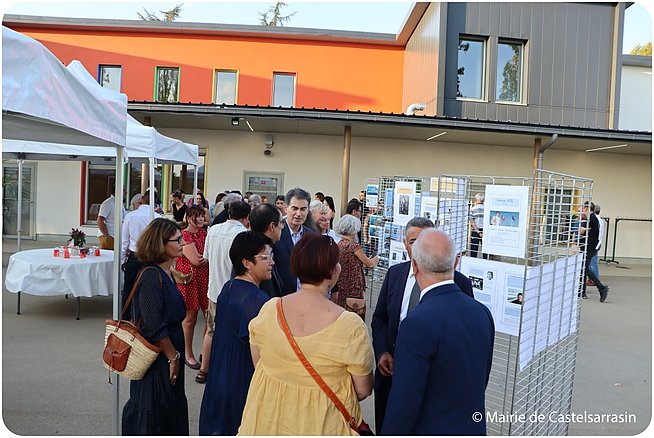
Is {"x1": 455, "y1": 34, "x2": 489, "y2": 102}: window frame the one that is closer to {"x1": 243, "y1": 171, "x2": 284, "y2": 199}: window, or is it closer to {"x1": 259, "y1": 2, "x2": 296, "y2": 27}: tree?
{"x1": 243, "y1": 171, "x2": 284, "y2": 199}: window

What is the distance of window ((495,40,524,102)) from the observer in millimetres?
15461

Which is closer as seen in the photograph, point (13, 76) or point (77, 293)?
point (13, 76)

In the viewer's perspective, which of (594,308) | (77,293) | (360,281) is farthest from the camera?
(594,308)

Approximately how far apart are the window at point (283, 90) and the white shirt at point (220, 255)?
1341cm

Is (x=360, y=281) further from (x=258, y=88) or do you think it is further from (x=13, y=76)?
(x=258, y=88)

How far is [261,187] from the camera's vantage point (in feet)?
48.5

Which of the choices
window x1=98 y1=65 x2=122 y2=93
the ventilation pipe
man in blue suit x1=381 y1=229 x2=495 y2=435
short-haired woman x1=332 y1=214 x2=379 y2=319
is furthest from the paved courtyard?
window x1=98 y1=65 x2=122 y2=93

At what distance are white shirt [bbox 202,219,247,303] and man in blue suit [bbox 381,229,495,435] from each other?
2.50 metres

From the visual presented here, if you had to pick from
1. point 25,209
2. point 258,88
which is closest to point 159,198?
point 25,209

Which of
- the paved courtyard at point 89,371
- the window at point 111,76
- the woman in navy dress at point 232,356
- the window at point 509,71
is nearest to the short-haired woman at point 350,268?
the paved courtyard at point 89,371

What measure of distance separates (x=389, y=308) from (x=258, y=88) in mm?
15099

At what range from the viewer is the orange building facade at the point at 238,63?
17109 mm

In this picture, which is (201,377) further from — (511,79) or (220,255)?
(511,79)

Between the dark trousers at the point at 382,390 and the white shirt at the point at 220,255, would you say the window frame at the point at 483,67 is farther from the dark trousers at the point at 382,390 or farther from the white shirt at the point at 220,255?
the dark trousers at the point at 382,390
